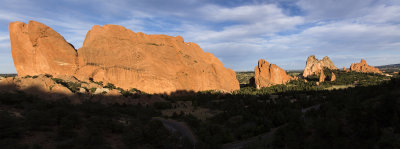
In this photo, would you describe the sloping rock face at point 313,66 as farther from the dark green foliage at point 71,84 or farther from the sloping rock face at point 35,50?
the sloping rock face at point 35,50

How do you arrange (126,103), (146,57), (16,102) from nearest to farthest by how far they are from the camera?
(16,102) → (126,103) → (146,57)

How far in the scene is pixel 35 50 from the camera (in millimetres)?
42344

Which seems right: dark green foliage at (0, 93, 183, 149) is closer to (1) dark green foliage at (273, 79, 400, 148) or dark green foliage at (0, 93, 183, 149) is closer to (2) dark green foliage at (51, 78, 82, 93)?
(1) dark green foliage at (273, 79, 400, 148)

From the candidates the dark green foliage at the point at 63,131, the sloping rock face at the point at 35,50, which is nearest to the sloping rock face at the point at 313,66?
the sloping rock face at the point at 35,50

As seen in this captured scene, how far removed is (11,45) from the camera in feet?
140

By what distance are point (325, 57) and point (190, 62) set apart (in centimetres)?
13176

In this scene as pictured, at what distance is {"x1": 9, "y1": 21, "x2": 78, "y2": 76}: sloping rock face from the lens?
137ft

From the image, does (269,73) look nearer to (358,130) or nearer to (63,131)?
(358,130)

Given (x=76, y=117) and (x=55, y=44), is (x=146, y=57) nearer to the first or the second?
(x=55, y=44)

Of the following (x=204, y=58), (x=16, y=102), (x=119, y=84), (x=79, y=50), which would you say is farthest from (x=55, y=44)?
(x=204, y=58)

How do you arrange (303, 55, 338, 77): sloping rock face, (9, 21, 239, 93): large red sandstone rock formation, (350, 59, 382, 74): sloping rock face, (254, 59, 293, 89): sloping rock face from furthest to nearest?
(350, 59, 382, 74): sloping rock face → (303, 55, 338, 77): sloping rock face → (254, 59, 293, 89): sloping rock face → (9, 21, 239, 93): large red sandstone rock formation

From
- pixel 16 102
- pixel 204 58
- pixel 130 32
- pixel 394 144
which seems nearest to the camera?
pixel 394 144

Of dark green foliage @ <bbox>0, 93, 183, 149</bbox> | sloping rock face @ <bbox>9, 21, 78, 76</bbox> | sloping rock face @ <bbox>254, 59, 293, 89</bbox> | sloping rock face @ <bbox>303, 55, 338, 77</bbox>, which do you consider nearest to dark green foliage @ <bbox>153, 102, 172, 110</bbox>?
dark green foliage @ <bbox>0, 93, 183, 149</bbox>

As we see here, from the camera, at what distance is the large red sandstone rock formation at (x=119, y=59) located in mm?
42344
